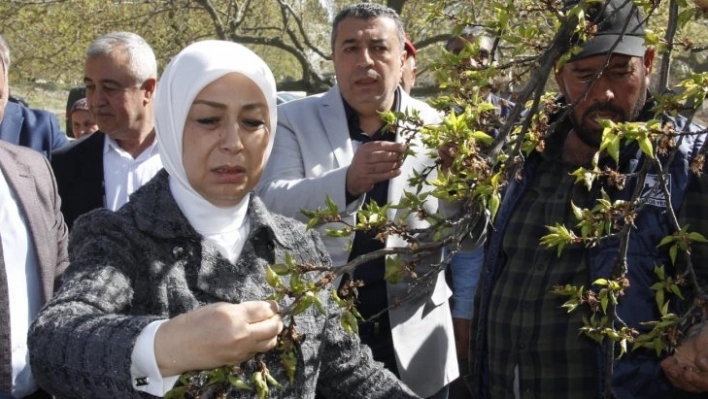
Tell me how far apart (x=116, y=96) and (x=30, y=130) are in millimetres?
631

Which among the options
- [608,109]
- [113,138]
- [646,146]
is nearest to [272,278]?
[646,146]

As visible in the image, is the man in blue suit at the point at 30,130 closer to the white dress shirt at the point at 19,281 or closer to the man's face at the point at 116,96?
the man's face at the point at 116,96

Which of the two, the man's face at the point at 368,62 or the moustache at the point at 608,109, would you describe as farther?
the man's face at the point at 368,62

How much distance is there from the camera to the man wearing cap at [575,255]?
303cm

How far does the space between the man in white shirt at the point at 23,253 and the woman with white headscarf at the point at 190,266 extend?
114 centimetres

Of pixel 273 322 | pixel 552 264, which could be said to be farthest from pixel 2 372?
pixel 552 264

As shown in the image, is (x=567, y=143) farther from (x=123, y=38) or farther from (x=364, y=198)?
(x=123, y=38)

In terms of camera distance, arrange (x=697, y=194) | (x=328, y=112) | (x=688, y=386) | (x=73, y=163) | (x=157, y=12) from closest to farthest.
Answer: (x=688, y=386) → (x=697, y=194) → (x=328, y=112) → (x=73, y=163) → (x=157, y=12)

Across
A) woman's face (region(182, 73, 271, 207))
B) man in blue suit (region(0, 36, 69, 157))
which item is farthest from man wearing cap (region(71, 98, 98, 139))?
woman's face (region(182, 73, 271, 207))

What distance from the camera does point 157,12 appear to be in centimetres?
1309

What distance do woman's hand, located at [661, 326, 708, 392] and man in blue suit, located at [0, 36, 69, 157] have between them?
11.0 feet

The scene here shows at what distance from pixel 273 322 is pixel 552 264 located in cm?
186

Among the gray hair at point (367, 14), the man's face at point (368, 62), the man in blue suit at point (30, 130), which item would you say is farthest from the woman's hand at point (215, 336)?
the man in blue suit at point (30, 130)

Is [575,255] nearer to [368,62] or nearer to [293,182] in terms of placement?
[293,182]
